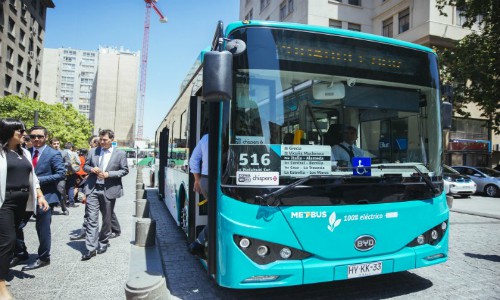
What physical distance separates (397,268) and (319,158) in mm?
1468

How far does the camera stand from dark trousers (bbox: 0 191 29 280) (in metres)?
3.64

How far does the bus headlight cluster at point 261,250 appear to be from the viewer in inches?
130

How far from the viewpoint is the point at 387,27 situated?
28438 millimetres

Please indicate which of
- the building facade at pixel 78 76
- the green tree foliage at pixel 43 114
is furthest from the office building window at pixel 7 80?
the building facade at pixel 78 76

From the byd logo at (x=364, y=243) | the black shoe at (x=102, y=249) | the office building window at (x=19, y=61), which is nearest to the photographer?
the byd logo at (x=364, y=243)

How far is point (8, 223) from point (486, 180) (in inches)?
837

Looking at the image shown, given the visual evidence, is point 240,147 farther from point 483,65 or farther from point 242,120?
point 483,65

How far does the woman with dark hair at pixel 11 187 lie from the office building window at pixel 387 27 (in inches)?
1150

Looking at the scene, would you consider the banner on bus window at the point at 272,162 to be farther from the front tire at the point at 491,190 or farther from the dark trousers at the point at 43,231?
the front tire at the point at 491,190

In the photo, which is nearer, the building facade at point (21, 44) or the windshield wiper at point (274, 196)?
the windshield wiper at point (274, 196)

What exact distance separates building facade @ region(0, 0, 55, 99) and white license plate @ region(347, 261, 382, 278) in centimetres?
3549

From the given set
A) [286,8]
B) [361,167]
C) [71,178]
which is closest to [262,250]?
[361,167]

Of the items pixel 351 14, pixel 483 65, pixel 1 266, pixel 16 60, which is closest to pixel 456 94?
pixel 483 65

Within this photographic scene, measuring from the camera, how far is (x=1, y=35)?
31438 millimetres
